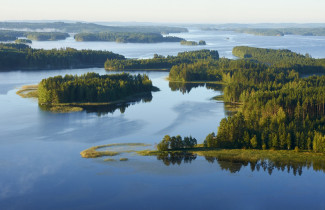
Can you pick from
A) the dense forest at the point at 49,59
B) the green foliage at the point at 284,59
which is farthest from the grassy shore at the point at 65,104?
the green foliage at the point at 284,59

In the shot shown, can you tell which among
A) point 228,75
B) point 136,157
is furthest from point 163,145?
point 228,75

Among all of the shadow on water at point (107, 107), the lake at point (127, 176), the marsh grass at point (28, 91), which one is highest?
the marsh grass at point (28, 91)

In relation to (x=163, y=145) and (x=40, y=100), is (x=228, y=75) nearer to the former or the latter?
(x=40, y=100)

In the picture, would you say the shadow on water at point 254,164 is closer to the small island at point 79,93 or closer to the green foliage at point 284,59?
the small island at point 79,93

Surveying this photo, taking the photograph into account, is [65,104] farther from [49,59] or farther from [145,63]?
[49,59]

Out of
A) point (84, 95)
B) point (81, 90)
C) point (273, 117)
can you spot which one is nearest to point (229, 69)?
point (84, 95)

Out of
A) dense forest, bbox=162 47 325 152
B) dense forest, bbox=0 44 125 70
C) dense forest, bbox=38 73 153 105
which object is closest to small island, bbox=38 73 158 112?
dense forest, bbox=38 73 153 105

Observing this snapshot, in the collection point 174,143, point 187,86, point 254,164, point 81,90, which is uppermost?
point 81,90

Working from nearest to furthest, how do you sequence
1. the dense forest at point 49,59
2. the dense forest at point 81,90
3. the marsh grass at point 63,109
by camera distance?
the marsh grass at point 63,109, the dense forest at point 81,90, the dense forest at point 49,59
